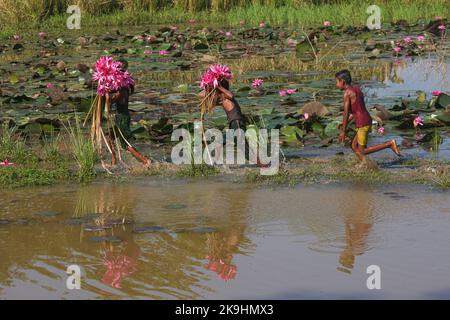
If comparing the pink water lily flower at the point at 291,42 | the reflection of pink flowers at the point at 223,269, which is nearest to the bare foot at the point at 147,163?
the reflection of pink flowers at the point at 223,269

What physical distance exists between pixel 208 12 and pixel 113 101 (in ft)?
49.7

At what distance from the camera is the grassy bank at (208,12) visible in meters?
21.8

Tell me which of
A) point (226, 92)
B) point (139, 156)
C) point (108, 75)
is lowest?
point (139, 156)

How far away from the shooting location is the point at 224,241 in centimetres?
654

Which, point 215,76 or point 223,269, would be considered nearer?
point 223,269

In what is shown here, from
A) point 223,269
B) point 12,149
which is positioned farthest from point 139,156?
point 223,269

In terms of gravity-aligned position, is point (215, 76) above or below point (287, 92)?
above

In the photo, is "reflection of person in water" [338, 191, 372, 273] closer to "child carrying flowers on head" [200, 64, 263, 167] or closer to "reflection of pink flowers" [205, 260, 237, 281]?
"reflection of pink flowers" [205, 260, 237, 281]

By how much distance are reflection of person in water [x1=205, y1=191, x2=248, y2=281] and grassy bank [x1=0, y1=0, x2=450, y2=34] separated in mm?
14307

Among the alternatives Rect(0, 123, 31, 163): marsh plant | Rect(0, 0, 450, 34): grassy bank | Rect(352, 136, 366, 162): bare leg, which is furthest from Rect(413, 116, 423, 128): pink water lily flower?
Rect(0, 0, 450, 34): grassy bank

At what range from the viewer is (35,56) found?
18.1m

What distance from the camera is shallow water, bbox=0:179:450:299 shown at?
5.55m

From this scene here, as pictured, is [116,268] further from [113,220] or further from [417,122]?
[417,122]
